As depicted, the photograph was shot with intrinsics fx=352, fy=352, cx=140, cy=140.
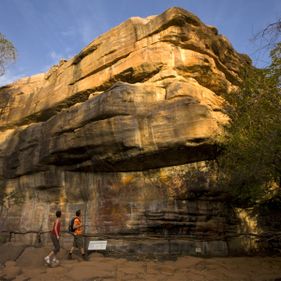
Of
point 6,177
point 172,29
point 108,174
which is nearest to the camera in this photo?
point 108,174

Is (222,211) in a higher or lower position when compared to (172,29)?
lower

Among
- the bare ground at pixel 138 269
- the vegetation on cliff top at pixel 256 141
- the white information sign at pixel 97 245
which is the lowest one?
the bare ground at pixel 138 269

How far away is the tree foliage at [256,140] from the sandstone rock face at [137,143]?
1008 millimetres

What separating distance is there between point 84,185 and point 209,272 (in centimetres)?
802

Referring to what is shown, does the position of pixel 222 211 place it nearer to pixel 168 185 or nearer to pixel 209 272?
pixel 168 185

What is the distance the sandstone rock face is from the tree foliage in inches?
39.7

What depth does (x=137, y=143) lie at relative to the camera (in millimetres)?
15977

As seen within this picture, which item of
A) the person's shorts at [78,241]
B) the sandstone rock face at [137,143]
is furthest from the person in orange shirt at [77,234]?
the sandstone rock face at [137,143]

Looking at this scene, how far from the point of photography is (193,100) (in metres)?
16.0

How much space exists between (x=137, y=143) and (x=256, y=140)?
539 cm

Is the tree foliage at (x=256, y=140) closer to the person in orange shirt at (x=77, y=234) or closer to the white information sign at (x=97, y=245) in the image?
the white information sign at (x=97, y=245)

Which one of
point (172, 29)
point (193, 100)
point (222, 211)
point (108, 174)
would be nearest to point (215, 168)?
point (222, 211)

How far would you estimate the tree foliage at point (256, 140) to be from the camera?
440 inches

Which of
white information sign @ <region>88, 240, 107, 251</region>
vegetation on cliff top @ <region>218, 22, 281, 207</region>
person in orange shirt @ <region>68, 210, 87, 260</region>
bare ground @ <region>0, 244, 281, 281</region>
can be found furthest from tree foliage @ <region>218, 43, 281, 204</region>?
person in orange shirt @ <region>68, 210, 87, 260</region>
